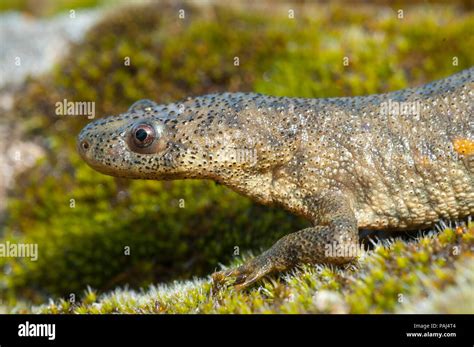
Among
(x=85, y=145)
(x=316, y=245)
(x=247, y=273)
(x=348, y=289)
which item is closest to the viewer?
(x=348, y=289)

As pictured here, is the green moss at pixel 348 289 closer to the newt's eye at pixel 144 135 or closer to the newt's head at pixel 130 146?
the newt's head at pixel 130 146

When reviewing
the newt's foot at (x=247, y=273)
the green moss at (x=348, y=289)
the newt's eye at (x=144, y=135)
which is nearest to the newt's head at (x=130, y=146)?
the newt's eye at (x=144, y=135)

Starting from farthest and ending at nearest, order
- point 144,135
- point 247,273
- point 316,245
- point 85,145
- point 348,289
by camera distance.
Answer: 1. point 85,145
2. point 144,135
3. point 247,273
4. point 316,245
5. point 348,289

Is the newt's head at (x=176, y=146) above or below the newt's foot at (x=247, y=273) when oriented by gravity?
above

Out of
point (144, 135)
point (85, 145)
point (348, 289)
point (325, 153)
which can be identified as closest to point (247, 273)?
point (348, 289)

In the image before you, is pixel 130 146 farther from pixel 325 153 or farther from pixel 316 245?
pixel 316 245

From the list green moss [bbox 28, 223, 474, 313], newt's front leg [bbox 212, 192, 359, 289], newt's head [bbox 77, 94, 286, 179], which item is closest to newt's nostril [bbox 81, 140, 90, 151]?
newt's head [bbox 77, 94, 286, 179]

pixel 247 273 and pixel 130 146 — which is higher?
pixel 130 146
